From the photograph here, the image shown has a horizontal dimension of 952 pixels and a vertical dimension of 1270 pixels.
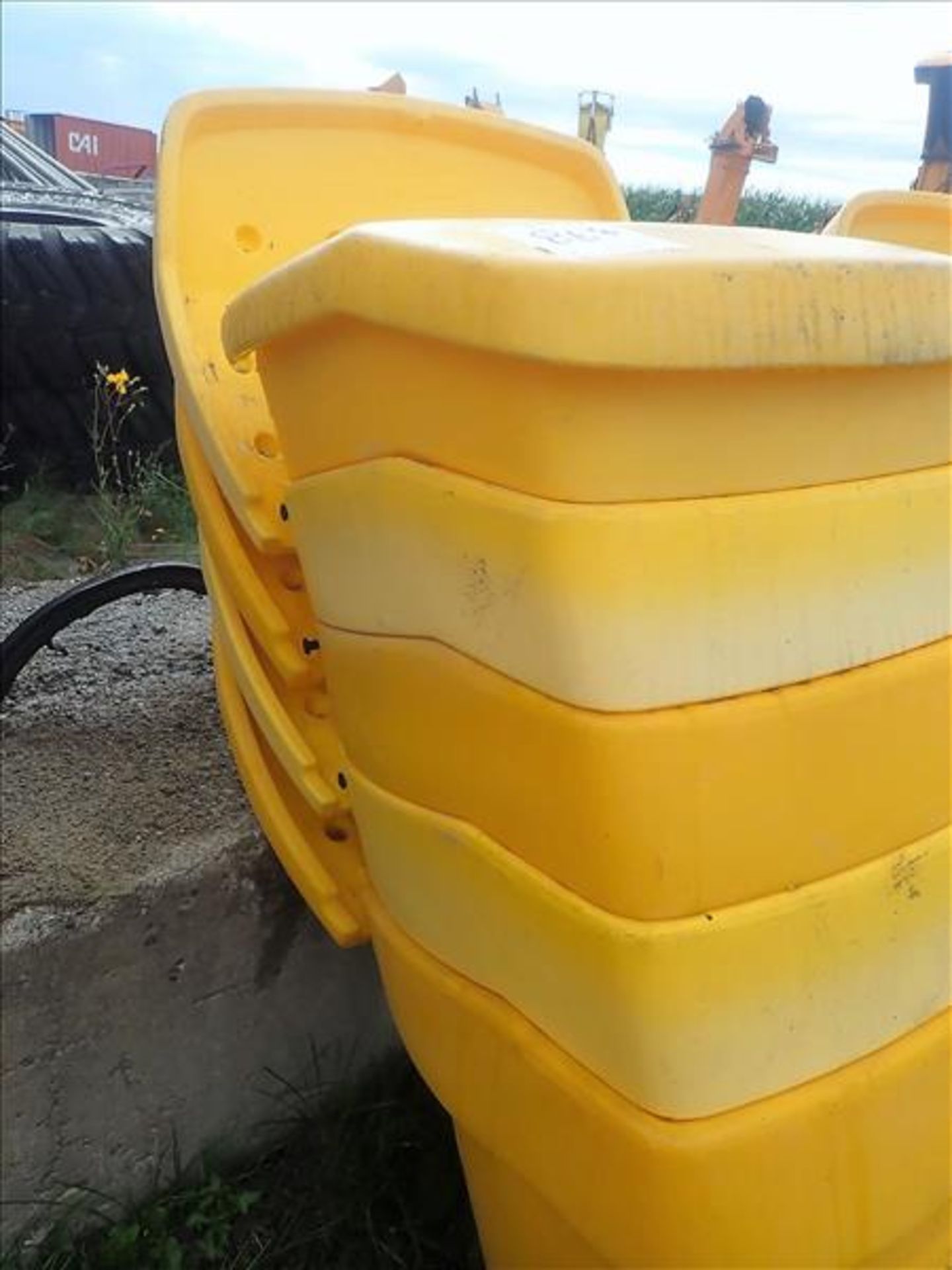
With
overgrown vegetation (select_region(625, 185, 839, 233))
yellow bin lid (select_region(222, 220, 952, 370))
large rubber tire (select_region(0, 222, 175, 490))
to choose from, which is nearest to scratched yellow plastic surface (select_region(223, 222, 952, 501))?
yellow bin lid (select_region(222, 220, 952, 370))

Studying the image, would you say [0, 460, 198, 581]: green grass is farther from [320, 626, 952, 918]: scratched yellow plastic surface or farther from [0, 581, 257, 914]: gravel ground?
[320, 626, 952, 918]: scratched yellow plastic surface

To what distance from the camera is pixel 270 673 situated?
1.28 meters

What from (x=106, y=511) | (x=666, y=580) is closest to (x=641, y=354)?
(x=666, y=580)

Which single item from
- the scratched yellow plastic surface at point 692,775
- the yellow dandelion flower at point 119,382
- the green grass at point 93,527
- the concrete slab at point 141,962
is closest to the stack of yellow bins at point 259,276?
the concrete slab at point 141,962

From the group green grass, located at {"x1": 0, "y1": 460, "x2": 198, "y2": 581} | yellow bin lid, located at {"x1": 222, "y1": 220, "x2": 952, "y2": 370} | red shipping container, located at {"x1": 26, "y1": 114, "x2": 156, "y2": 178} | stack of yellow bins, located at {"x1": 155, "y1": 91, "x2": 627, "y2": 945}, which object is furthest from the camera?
red shipping container, located at {"x1": 26, "y1": 114, "x2": 156, "y2": 178}

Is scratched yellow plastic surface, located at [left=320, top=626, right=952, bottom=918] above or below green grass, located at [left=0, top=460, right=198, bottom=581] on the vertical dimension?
above

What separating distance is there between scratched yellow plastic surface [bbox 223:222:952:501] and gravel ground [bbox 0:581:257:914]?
0.67 m

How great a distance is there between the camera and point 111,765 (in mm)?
1509

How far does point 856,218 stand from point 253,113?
0.69m

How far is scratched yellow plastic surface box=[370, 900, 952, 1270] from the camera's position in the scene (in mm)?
894

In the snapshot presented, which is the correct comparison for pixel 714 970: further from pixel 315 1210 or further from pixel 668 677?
pixel 315 1210

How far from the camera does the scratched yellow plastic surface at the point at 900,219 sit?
4.89 ft

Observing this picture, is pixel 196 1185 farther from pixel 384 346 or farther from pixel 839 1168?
pixel 384 346

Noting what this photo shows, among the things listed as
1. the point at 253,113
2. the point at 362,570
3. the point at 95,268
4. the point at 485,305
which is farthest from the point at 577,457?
the point at 95,268
